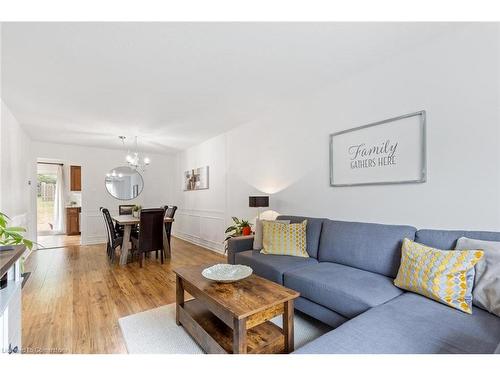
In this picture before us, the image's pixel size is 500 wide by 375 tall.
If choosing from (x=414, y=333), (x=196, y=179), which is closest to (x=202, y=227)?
(x=196, y=179)

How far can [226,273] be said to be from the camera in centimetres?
188

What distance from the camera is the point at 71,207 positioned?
7.00m

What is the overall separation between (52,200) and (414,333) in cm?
922

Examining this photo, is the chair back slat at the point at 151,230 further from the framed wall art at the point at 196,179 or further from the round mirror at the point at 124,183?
the round mirror at the point at 124,183

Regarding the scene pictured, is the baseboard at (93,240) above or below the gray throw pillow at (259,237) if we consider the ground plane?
below

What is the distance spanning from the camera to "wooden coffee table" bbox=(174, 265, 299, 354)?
139 cm

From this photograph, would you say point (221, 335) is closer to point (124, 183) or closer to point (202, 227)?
point (202, 227)

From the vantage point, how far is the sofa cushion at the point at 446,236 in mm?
1616

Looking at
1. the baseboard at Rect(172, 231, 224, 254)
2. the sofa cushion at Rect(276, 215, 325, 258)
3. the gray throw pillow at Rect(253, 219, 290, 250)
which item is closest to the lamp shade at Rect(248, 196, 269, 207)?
the gray throw pillow at Rect(253, 219, 290, 250)

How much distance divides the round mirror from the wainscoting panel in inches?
50.7

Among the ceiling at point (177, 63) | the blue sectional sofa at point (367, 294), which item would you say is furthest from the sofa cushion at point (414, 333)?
the ceiling at point (177, 63)

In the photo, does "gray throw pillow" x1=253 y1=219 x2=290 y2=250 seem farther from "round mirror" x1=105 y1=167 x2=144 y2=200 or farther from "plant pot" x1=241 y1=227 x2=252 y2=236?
"round mirror" x1=105 y1=167 x2=144 y2=200

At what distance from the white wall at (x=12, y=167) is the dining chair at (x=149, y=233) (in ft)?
5.26
